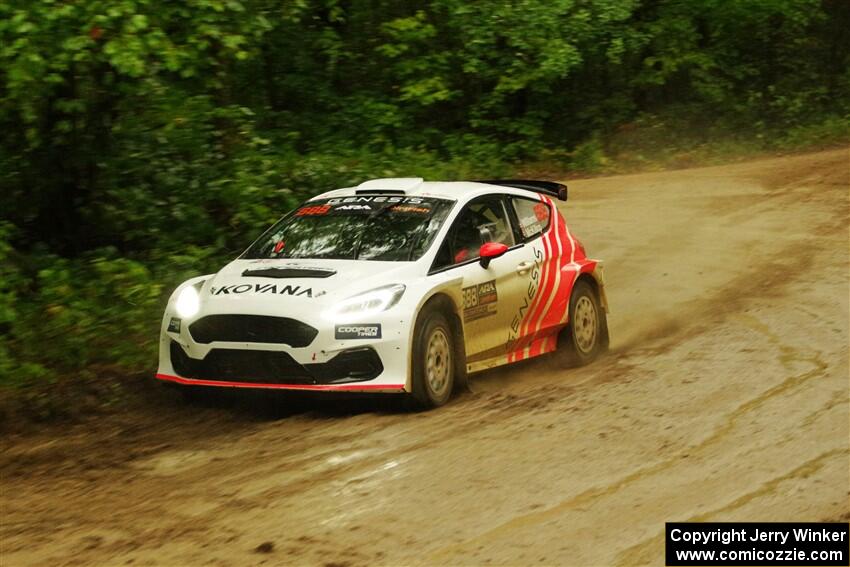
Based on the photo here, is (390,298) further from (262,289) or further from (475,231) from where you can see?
(475,231)

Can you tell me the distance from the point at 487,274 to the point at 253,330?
2.13m

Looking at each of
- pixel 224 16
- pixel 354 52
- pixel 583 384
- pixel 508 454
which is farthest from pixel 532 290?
pixel 354 52

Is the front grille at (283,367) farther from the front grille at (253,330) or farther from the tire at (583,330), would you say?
the tire at (583,330)

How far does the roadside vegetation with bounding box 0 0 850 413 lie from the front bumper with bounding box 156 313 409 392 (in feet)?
5.65

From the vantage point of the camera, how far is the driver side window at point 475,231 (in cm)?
1059

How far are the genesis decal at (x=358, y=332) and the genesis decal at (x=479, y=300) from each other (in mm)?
1109

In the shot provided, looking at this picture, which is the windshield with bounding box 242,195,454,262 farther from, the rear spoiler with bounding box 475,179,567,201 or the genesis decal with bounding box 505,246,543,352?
the rear spoiler with bounding box 475,179,567,201

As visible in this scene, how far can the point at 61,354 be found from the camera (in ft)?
36.8

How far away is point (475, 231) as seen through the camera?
11047 millimetres

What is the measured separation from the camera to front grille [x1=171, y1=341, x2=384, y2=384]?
948 cm

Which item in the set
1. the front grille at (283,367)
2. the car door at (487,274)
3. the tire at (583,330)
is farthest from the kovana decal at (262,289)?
the tire at (583,330)

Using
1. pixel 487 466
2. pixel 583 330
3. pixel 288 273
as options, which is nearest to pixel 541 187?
pixel 583 330

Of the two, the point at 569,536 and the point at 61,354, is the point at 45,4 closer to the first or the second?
the point at 61,354

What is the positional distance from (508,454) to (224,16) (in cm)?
639
